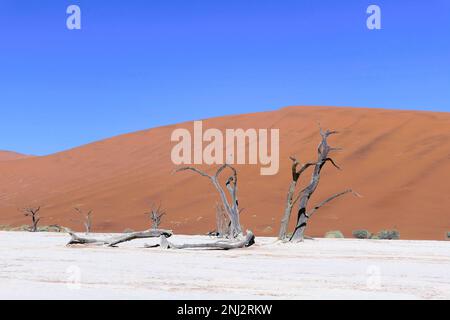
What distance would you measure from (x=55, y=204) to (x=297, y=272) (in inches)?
2003

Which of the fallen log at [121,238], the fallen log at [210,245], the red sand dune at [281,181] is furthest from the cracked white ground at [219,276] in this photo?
the red sand dune at [281,181]

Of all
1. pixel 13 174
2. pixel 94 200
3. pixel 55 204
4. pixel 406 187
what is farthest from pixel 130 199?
pixel 13 174

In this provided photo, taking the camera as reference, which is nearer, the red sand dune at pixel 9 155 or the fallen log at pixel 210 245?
the fallen log at pixel 210 245

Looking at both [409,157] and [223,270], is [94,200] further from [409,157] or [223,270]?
[223,270]

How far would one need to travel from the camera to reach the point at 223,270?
11398 millimetres

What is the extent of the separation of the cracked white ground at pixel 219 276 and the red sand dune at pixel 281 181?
2252 centimetres

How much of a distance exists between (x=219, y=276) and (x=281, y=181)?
44.3 m

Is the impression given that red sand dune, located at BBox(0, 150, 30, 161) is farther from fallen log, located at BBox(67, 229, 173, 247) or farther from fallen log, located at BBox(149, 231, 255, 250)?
fallen log, located at BBox(149, 231, 255, 250)

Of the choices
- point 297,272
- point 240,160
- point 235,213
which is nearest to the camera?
point 297,272

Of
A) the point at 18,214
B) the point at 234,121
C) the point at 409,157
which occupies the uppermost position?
the point at 234,121

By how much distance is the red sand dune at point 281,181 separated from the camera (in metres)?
41.6

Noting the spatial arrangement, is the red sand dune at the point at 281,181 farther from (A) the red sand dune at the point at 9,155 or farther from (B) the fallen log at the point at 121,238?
(A) the red sand dune at the point at 9,155

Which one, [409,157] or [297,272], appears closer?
[297,272]

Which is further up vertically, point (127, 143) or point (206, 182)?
point (127, 143)
